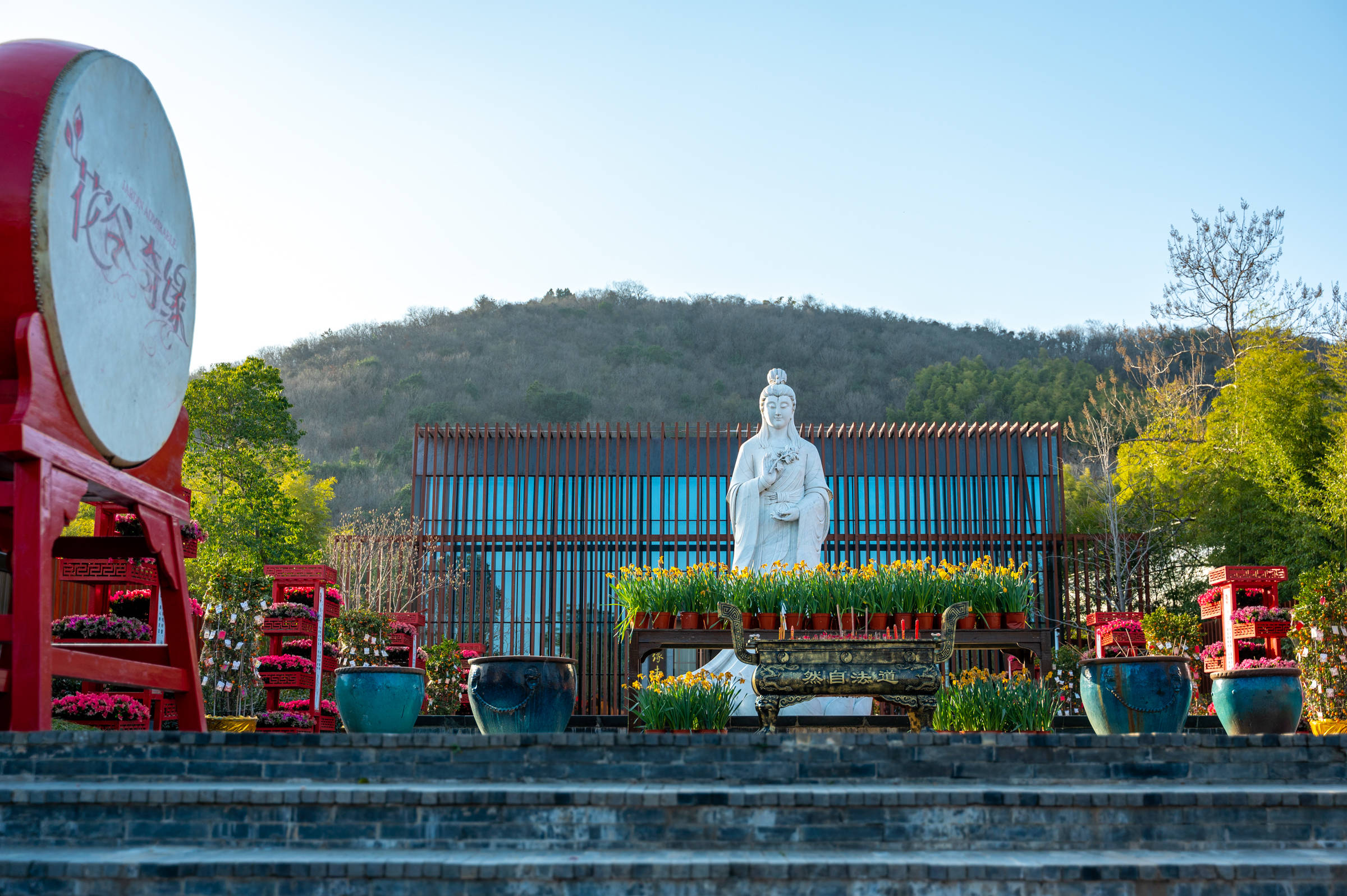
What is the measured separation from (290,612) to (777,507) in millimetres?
4253

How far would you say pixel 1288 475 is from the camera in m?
16.2

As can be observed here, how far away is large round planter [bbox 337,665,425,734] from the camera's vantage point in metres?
5.74

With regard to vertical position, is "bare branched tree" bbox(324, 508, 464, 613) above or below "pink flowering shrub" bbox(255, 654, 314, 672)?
above

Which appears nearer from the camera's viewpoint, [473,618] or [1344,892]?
[1344,892]

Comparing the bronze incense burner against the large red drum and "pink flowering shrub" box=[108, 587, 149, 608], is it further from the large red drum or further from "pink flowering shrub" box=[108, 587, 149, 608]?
"pink flowering shrub" box=[108, 587, 149, 608]

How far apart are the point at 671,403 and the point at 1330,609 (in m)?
33.3

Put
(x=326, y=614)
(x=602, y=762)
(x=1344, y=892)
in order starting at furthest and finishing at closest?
(x=326, y=614), (x=602, y=762), (x=1344, y=892)

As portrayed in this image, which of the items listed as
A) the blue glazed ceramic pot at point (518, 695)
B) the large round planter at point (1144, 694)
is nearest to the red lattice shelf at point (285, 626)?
the blue glazed ceramic pot at point (518, 695)

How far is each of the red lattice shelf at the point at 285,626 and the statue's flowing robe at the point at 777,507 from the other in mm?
3734

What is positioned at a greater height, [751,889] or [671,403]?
[671,403]

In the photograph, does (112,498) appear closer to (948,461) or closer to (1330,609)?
(1330,609)

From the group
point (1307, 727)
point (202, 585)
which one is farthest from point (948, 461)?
point (202, 585)

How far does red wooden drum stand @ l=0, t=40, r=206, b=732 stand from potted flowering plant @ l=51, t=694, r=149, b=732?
90cm

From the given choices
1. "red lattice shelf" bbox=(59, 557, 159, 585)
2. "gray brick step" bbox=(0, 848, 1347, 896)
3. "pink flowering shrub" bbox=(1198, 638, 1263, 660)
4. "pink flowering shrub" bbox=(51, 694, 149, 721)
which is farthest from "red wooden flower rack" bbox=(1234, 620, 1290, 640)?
"red lattice shelf" bbox=(59, 557, 159, 585)
